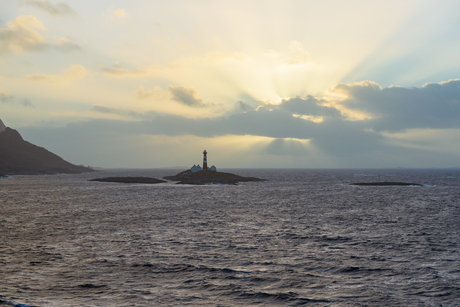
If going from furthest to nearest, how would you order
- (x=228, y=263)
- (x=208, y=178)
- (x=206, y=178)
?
(x=208, y=178)
(x=206, y=178)
(x=228, y=263)

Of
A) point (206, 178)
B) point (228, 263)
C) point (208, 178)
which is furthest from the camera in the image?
point (208, 178)

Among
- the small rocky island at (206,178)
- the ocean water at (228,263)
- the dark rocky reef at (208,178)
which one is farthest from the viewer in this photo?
the small rocky island at (206,178)

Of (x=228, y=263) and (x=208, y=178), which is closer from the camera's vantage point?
(x=228, y=263)

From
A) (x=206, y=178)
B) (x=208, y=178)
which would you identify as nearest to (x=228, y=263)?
(x=206, y=178)

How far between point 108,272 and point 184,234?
12.7 m

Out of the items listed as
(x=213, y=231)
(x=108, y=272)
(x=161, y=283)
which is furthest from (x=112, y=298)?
(x=213, y=231)

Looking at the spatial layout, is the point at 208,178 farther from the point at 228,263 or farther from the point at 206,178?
the point at 228,263

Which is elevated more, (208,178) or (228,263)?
(208,178)

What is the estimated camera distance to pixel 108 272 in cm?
2025

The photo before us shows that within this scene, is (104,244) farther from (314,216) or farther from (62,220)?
(314,216)

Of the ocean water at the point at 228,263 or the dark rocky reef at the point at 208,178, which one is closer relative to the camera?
the ocean water at the point at 228,263

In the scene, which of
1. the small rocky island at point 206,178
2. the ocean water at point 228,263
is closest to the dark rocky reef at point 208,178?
the small rocky island at point 206,178

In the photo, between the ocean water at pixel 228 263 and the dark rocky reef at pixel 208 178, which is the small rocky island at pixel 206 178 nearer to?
the dark rocky reef at pixel 208 178

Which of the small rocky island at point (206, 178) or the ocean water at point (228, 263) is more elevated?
the small rocky island at point (206, 178)
